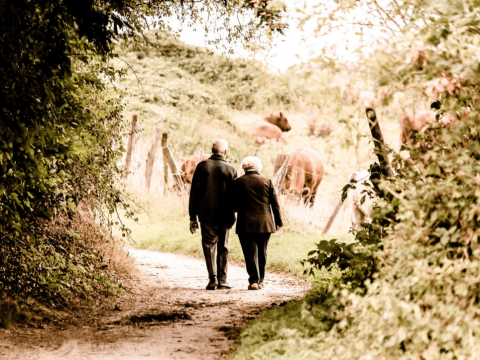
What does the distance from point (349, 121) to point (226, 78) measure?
35.7m

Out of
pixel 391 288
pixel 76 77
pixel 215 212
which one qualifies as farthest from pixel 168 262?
pixel 391 288

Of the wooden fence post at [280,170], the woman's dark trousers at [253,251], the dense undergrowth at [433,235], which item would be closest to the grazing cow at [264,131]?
the wooden fence post at [280,170]

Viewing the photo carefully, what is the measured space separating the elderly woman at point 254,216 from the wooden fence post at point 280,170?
4.79 meters

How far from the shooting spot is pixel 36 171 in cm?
533

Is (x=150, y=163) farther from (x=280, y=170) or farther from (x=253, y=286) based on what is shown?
(x=253, y=286)

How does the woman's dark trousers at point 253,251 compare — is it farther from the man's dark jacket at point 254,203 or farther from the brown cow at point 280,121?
the brown cow at point 280,121

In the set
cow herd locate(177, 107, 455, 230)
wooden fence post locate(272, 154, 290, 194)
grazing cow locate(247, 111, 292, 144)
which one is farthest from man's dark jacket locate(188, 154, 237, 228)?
grazing cow locate(247, 111, 292, 144)

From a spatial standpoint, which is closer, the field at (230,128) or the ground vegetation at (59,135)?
the field at (230,128)

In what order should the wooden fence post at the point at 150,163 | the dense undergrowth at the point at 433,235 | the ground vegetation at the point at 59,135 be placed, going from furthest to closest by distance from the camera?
1. the wooden fence post at the point at 150,163
2. the ground vegetation at the point at 59,135
3. the dense undergrowth at the point at 433,235

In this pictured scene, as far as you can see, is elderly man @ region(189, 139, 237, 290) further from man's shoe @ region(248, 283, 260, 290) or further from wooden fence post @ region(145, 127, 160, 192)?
wooden fence post @ region(145, 127, 160, 192)

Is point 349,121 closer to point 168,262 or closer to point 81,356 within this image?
point 81,356

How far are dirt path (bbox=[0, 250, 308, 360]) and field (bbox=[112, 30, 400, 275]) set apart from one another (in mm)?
1436

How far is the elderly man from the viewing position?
8336mm

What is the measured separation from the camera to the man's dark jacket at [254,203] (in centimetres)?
816
